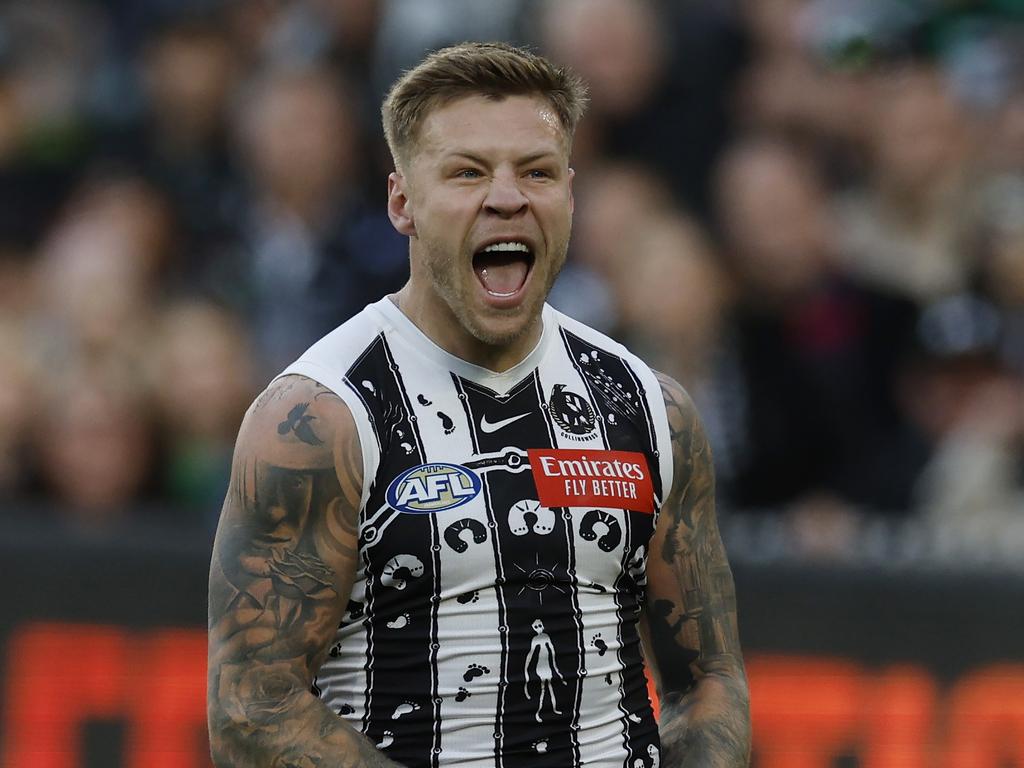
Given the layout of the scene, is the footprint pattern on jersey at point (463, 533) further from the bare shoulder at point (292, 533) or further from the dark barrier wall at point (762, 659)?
the dark barrier wall at point (762, 659)

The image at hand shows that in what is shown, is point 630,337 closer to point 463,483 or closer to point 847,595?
point 847,595

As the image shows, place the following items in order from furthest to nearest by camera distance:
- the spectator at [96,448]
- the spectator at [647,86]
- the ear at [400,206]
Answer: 1. the spectator at [647,86]
2. the spectator at [96,448]
3. the ear at [400,206]

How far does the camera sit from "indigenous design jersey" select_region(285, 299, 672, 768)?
328 cm

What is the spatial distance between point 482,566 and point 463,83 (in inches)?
37.2

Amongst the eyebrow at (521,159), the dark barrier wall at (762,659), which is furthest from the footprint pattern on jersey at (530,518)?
the dark barrier wall at (762,659)

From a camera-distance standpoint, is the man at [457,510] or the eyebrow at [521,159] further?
the eyebrow at [521,159]

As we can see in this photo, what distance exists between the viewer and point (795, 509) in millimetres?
6977

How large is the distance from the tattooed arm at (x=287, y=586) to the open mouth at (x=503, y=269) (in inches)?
15.3

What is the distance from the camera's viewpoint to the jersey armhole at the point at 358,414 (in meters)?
3.25

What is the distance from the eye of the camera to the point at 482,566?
3291mm

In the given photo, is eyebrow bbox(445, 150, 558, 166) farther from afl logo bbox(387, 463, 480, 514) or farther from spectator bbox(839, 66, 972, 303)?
spectator bbox(839, 66, 972, 303)

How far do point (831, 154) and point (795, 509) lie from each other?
5.81 feet

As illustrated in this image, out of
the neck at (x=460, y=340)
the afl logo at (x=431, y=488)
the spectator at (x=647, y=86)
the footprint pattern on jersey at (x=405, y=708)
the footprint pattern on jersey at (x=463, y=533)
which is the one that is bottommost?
the footprint pattern on jersey at (x=405, y=708)

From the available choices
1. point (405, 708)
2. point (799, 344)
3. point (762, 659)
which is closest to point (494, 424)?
point (405, 708)
